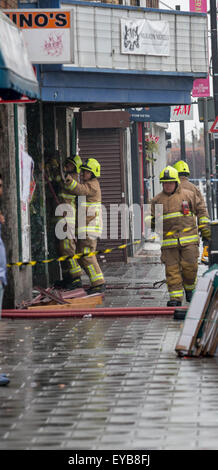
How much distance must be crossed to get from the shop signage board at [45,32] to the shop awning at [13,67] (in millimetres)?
1216

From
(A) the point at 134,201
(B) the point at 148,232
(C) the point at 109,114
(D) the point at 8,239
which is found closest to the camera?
(D) the point at 8,239

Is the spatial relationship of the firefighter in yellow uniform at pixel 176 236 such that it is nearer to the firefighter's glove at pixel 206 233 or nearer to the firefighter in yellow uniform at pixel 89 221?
the firefighter's glove at pixel 206 233

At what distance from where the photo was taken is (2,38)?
10.9 m

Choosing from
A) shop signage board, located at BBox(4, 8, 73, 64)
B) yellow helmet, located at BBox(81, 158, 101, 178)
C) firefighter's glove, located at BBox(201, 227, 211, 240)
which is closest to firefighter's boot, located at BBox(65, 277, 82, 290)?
yellow helmet, located at BBox(81, 158, 101, 178)

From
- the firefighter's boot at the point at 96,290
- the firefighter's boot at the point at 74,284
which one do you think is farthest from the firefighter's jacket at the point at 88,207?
the firefighter's boot at the point at 74,284

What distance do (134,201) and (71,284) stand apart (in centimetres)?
1202

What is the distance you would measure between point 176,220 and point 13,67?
14.3 ft

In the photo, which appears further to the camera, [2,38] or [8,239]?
[8,239]

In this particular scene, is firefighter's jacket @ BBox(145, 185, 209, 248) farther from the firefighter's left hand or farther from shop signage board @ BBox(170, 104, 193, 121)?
shop signage board @ BBox(170, 104, 193, 121)

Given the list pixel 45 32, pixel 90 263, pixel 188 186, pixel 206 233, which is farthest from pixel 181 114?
pixel 45 32

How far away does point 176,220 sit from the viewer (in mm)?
14328
